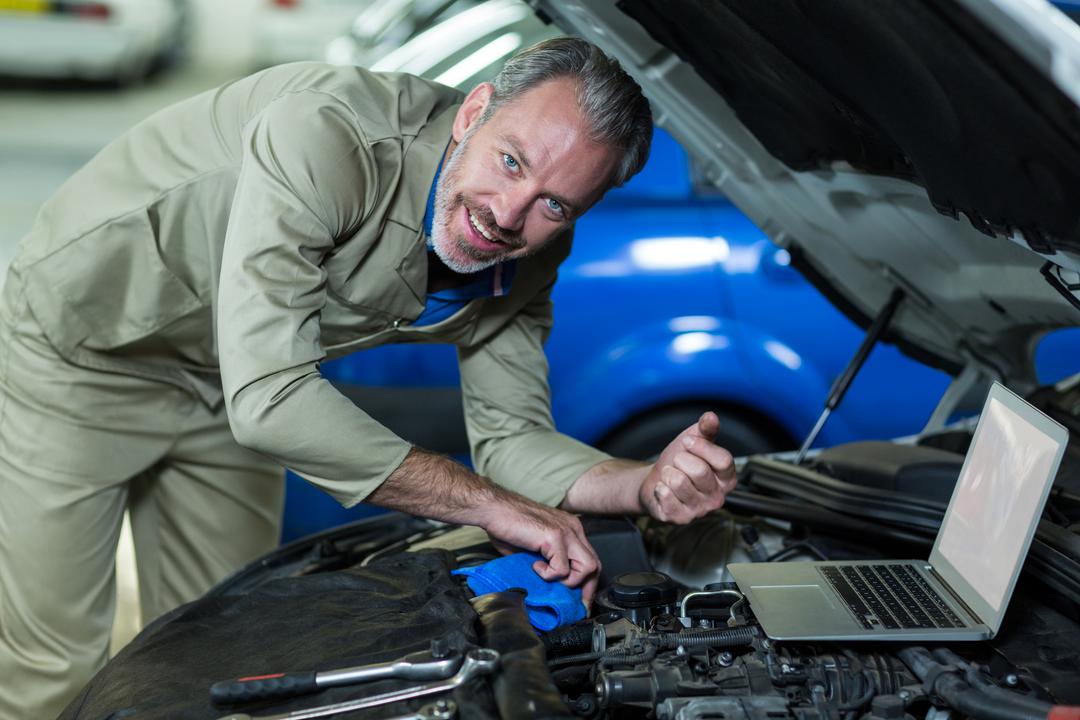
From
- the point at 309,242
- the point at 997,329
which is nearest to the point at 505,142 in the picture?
the point at 309,242

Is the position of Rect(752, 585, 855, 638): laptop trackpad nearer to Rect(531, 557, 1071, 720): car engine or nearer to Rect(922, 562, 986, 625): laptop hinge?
Rect(531, 557, 1071, 720): car engine

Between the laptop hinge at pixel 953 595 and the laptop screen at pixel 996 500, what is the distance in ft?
0.09

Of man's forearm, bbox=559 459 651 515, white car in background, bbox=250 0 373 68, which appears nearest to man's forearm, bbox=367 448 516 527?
man's forearm, bbox=559 459 651 515

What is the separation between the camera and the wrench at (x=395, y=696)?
118 centimetres

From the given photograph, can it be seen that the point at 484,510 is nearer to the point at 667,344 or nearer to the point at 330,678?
the point at 330,678

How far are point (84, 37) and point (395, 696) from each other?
811cm

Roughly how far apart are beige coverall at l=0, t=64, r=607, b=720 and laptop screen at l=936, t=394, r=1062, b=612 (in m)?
0.62

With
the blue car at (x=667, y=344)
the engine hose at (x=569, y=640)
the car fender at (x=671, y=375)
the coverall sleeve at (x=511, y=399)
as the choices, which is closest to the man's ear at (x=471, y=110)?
the coverall sleeve at (x=511, y=399)

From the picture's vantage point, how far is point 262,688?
1.22 metres

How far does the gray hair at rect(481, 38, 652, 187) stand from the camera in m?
1.68

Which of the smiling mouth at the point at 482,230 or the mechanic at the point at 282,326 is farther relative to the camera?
the smiling mouth at the point at 482,230

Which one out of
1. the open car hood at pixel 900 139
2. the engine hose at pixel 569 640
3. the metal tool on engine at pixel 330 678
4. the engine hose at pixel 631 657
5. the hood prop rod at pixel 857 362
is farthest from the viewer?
the hood prop rod at pixel 857 362

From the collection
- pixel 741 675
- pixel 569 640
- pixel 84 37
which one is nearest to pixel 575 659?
pixel 569 640

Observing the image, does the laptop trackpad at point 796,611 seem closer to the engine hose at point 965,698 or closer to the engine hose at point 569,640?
the engine hose at point 965,698
